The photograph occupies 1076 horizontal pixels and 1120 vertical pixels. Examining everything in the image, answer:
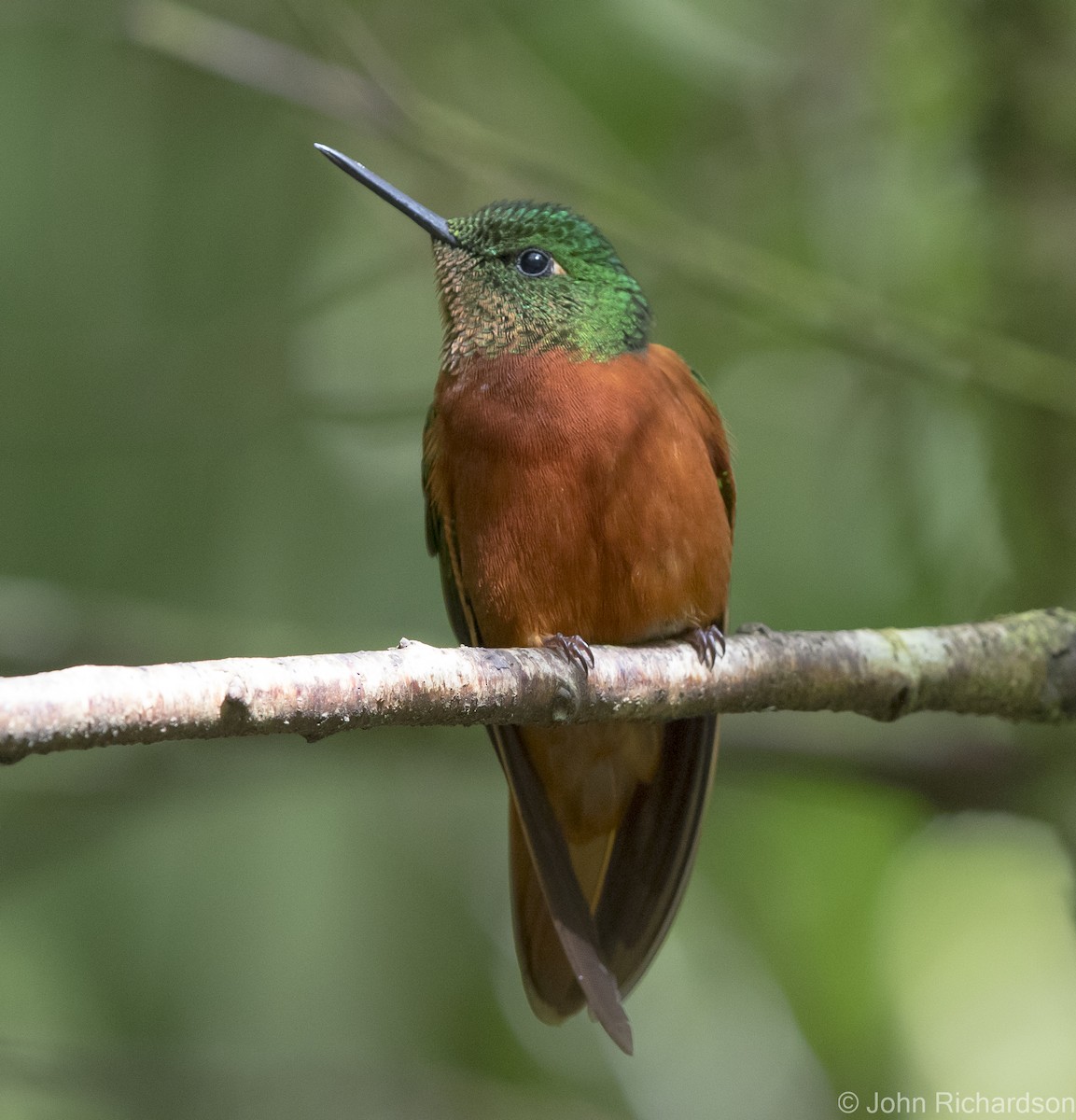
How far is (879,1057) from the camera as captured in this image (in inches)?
176

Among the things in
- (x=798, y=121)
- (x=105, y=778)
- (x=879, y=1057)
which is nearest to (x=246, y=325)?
(x=105, y=778)

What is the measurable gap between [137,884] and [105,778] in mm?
1135

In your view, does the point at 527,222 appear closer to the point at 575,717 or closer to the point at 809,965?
the point at 575,717

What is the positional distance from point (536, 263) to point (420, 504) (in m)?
2.45

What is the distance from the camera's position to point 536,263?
12.6ft

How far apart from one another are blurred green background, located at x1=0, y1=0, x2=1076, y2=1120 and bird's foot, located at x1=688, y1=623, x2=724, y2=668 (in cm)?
132

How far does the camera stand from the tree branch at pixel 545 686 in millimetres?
1756

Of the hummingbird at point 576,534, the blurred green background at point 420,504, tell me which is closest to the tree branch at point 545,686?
the hummingbird at point 576,534

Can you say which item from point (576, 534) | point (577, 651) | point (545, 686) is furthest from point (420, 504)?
point (545, 686)

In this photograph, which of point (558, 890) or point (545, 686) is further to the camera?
point (558, 890)

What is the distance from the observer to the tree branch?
5.76ft

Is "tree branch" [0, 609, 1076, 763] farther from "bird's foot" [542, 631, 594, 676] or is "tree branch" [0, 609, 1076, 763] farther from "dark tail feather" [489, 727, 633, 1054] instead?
"dark tail feather" [489, 727, 633, 1054]

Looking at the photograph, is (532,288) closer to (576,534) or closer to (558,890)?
(576,534)

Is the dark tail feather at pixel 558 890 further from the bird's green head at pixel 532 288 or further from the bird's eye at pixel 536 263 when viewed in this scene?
the bird's eye at pixel 536 263
